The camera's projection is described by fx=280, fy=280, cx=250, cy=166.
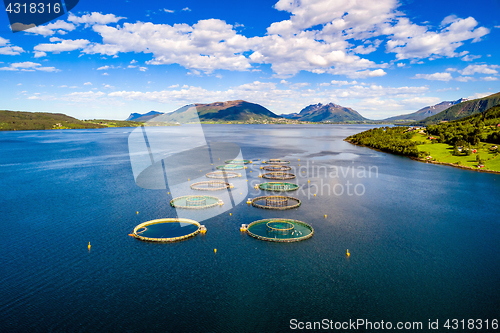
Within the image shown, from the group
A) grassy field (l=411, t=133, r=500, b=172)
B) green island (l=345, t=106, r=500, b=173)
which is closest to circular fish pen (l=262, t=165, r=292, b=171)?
green island (l=345, t=106, r=500, b=173)

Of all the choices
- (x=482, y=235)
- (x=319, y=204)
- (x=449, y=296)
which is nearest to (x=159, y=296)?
(x=449, y=296)

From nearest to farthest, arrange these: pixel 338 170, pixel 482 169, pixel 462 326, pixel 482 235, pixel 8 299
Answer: pixel 462 326 → pixel 8 299 → pixel 482 235 → pixel 482 169 → pixel 338 170

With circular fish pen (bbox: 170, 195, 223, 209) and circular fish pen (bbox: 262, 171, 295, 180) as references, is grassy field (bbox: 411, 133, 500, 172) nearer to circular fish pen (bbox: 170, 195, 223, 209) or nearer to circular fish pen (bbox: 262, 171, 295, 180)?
circular fish pen (bbox: 262, 171, 295, 180)

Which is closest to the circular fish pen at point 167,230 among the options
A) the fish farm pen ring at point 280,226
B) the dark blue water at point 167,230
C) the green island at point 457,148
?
the dark blue water at point 167,230

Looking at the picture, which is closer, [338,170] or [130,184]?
[130,184]

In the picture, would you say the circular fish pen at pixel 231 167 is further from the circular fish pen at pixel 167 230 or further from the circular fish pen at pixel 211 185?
the circular fish pen at pixel 167 230

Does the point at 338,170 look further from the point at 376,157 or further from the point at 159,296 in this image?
the point at 159,296
